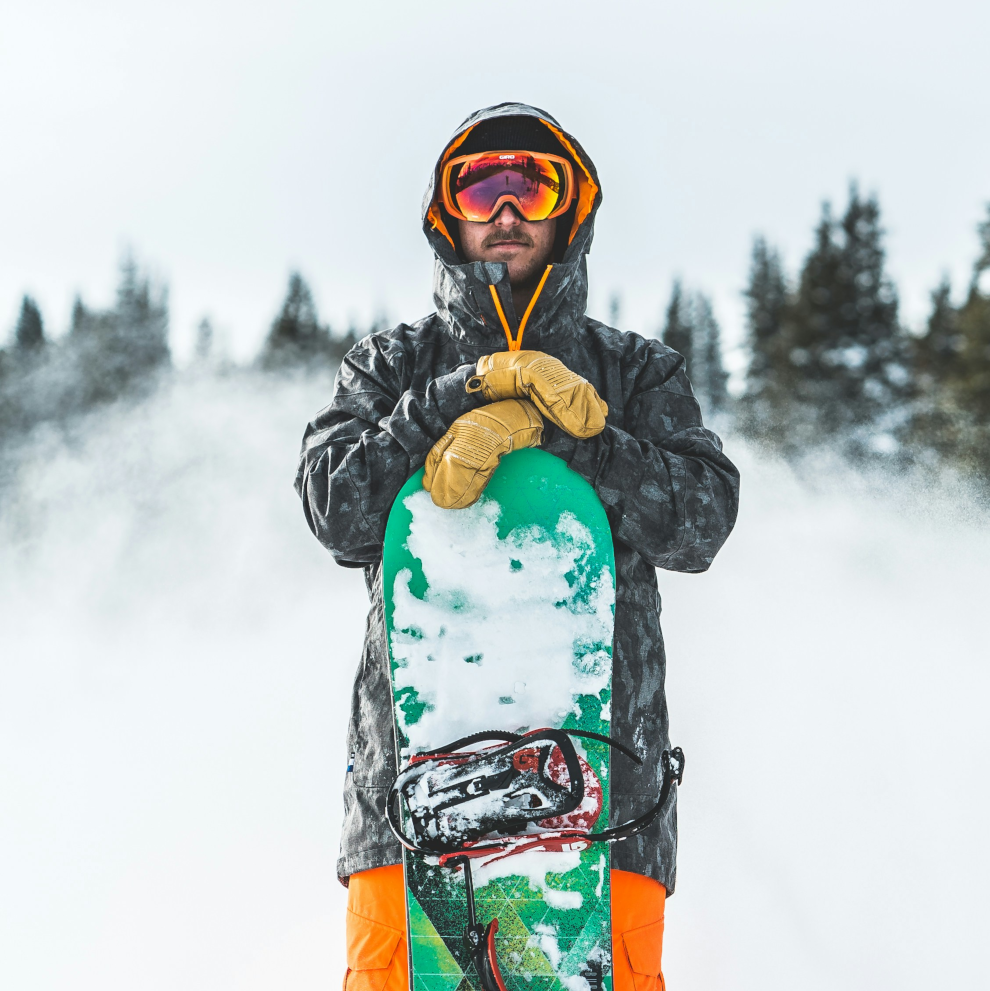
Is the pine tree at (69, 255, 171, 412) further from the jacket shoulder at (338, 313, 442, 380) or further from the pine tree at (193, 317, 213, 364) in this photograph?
the jacket shoulder at (338, 313, 442, 380)

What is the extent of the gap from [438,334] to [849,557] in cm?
570

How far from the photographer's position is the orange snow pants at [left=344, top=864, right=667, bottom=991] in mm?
1672

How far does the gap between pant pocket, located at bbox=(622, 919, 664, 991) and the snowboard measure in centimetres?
7

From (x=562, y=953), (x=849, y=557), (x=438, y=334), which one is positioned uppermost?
(x=849, y=557)

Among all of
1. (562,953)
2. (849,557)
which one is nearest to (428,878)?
(562,953)

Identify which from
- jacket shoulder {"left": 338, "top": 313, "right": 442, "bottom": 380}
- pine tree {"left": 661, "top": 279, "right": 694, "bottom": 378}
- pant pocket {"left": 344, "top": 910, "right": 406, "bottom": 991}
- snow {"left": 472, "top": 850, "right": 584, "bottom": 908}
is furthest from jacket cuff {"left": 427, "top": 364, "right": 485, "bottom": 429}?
pine tree {"left": 661, "top": 279, "right": 694, "bottom": 378}

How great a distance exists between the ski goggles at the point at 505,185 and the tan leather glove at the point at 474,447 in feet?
1.78

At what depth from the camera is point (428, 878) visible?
5.42 feet

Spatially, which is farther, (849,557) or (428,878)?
(849,557)

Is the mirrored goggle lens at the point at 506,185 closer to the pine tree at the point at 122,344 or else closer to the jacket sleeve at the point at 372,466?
the jacket sleeve at the point at 372,466

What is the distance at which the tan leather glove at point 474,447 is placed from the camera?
1.66 metres

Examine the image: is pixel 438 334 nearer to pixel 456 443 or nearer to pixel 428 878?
pixel 456 443

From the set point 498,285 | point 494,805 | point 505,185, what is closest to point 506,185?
point 505,185

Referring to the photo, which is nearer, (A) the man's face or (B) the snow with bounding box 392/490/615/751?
(B) the snow with bounding box 392/490/615/751
